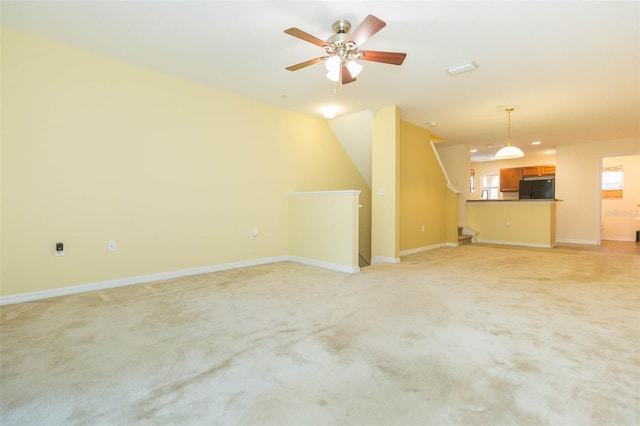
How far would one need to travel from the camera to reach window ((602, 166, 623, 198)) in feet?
26.5

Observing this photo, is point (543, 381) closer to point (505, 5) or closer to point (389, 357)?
point (389, 357)

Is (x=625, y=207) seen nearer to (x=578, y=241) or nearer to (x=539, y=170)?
(x=578, y=241)

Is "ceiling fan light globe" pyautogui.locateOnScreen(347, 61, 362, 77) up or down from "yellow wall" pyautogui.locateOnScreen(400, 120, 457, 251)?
up

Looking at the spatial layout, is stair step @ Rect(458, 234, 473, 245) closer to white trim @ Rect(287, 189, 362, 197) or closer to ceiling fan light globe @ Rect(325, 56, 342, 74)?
white trim @ Rect(287, 189, 362, 197)

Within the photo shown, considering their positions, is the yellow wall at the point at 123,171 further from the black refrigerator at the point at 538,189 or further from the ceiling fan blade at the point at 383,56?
the black refrigerator at the point at 538,189

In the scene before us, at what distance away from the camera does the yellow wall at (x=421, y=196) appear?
559 cm

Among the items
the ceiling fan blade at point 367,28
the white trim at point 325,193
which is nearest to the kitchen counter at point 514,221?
the white trim at point 325,193

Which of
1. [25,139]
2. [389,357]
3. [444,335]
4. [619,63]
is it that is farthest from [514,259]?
[25,139]

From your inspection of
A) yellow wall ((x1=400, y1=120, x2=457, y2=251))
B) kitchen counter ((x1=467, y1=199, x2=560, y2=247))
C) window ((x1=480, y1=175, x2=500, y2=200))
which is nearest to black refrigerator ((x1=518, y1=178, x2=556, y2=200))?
window ((x1=480, y1=175, x2=500, y2=200))

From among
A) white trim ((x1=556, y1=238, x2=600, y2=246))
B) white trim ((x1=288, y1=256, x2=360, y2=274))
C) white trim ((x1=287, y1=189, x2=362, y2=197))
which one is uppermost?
white trim ((x1=287, y1=189, x2=362, y2=197))

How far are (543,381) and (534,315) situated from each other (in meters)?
1.12

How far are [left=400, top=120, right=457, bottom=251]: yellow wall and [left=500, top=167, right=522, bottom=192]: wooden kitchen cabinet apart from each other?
14.3ft

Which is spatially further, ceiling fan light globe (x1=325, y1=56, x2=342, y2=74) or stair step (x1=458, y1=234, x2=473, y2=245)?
stair step (x1=458, y1=234, x2=473, y2=245)

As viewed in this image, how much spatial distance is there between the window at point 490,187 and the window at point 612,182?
8.86 feet
